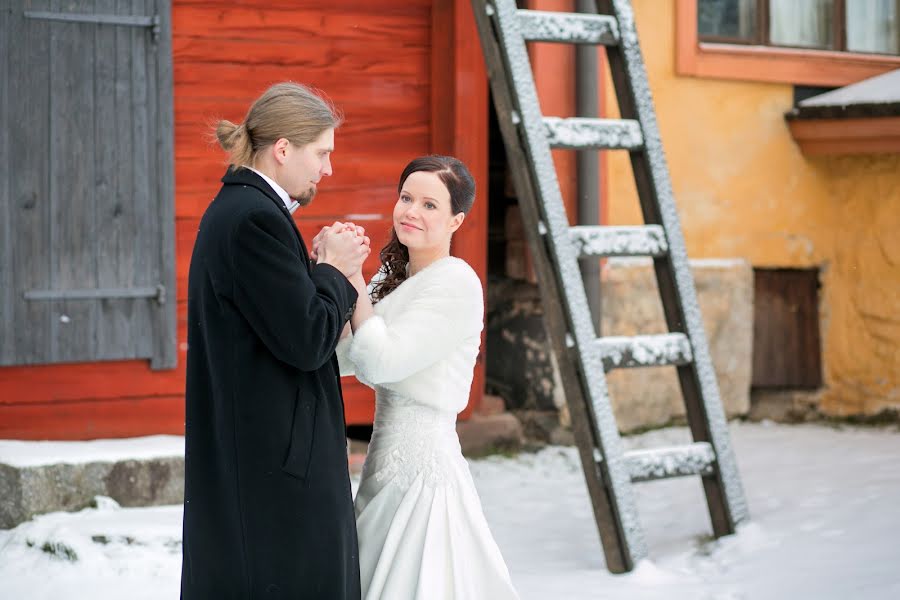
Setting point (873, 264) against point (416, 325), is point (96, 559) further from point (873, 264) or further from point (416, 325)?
point (873, 264)

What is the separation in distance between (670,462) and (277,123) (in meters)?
2.58

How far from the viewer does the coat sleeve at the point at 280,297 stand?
2424mm

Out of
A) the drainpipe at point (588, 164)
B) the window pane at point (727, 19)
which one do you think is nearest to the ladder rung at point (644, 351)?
the drainpipe at point (588, 164)

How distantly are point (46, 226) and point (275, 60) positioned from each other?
1.33 m

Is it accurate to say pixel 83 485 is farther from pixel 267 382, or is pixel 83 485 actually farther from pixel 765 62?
pixel 765 62

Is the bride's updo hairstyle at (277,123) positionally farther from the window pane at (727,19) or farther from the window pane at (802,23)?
the window pane at (802,23)

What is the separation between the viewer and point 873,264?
712 centimetres

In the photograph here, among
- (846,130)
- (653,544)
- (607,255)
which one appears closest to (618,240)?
(607,255)

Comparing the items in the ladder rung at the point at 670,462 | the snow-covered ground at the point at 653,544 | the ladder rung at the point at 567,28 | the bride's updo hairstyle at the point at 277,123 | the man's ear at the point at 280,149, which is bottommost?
the snow-covered ground at the point at 653,544

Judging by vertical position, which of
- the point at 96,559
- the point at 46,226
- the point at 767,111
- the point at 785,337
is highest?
the point at 767,111

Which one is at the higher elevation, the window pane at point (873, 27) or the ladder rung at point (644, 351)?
the window pane at point (873, 27)

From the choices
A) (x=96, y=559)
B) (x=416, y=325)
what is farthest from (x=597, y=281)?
(x=416, y=325)

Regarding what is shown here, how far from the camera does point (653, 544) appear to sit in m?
4.99

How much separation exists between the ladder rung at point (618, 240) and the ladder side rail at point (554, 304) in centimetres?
10
